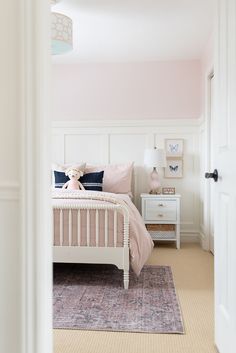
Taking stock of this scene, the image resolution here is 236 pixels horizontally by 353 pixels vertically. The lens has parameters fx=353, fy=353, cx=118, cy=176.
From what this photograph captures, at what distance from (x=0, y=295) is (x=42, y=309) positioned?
0.16 metres

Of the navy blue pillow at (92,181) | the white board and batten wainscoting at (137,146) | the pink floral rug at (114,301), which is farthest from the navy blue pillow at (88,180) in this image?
the pink floral rug at (114,301)

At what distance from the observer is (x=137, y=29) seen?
150 inches

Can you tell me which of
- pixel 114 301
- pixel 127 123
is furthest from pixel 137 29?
pixel 114 301

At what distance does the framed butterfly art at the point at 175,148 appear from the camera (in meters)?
4.82

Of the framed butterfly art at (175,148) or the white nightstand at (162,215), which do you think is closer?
the white nightstand at (162,215)

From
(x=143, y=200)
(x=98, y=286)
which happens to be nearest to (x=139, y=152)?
(x=143, y=200)

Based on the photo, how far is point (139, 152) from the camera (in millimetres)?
4891

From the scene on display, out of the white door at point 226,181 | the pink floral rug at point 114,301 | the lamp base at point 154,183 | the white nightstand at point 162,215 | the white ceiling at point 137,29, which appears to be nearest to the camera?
the white door at point 226,181

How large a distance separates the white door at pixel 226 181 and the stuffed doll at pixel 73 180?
2484 millimetres

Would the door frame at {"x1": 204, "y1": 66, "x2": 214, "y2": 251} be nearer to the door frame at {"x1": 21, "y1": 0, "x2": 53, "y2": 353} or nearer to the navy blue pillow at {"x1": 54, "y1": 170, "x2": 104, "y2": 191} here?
the navy blue pillow at {"x1": 54, "y1": 170, "x2": 104, "y2": 191}

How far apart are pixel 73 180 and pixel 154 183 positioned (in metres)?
1.12

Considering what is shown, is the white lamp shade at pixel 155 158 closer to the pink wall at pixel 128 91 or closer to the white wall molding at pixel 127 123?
the white wall molding at pixel 127 123

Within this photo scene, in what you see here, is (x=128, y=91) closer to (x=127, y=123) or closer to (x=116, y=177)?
(x=127, y=123)

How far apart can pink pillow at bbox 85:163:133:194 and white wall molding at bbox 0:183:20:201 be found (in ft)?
10.5
